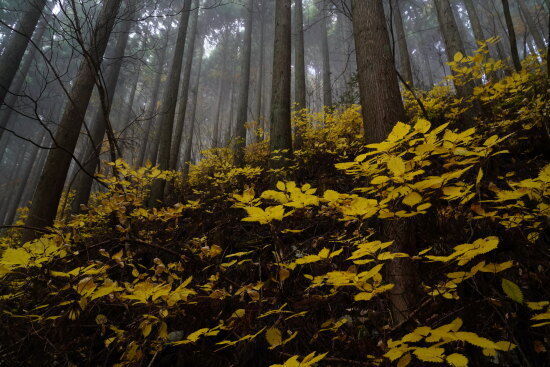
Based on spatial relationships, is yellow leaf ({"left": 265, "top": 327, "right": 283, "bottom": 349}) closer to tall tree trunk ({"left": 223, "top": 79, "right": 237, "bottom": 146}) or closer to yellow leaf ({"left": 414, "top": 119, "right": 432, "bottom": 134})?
yellow leaf ({"left": 414, "top": 119, "right": 432, "bottom": 134})

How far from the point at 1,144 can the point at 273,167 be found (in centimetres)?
3348

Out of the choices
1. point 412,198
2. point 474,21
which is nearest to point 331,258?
point 412,198

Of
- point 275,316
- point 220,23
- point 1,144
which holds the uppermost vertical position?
point 220,23

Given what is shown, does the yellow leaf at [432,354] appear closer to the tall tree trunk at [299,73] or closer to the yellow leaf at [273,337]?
the yellow leaf at [273,337]

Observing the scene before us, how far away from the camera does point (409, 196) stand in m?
1.08

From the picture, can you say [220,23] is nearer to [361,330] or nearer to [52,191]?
[52,191]

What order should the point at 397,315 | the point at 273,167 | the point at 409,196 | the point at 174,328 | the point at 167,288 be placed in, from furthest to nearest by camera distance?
the point at 273,167, the point at 174,328, the point at 397,315, the point at 167,288, the point at 409,196

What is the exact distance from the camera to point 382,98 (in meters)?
2.09

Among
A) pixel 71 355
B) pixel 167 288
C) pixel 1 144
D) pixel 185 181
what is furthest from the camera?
pixel 1 144

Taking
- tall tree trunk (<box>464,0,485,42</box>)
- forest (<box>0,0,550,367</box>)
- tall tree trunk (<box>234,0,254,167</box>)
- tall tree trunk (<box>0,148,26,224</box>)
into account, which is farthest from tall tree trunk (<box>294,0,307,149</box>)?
tall tree trunk (<box>0,148,26,224</box>)

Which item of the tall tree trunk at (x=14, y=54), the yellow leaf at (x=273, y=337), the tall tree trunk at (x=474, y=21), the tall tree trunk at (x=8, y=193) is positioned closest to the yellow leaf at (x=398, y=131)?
the yellow leaf at (x=273, y=337)

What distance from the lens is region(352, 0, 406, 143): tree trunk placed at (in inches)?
80.8

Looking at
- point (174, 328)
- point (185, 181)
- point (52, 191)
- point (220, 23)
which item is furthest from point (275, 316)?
point (220, 23)

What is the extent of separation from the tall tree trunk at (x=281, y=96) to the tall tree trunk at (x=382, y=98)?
219 cm
